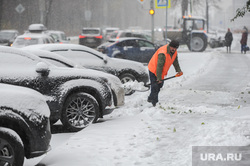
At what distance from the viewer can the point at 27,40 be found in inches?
713

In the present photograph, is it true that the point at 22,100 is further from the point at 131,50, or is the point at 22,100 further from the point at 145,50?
the point at 145,50

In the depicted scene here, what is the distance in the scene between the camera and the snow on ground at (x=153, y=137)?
5520 millimetres

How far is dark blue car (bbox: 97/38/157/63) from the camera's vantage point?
61.4 ft

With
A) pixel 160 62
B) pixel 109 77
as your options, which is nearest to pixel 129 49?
pixel 160 62

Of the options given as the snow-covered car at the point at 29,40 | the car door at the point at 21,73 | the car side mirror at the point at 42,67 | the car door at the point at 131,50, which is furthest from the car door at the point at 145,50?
the car side mirror at the point at 42,67

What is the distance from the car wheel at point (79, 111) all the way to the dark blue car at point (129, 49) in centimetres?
1075

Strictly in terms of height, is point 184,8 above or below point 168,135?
above

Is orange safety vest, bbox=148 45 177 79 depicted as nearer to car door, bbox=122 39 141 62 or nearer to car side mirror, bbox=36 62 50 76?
car side mirror, bbox=36 62 50 76

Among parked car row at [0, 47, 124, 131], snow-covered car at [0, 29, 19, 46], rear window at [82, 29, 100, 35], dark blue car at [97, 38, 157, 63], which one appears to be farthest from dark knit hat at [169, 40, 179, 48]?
rear window at [82, 29, 100, 35]

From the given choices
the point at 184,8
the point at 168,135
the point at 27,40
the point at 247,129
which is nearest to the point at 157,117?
the point at 168,135

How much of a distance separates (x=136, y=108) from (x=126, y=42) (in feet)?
32.9

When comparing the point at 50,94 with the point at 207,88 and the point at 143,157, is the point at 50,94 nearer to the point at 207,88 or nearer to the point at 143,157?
the point at 143,157

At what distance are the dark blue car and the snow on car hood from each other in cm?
1347

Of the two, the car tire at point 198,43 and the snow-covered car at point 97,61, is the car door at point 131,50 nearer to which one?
the snow-covered car at point 97,61
